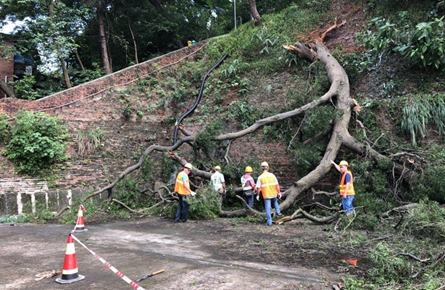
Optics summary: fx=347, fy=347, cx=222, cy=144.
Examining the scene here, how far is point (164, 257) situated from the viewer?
5109mm

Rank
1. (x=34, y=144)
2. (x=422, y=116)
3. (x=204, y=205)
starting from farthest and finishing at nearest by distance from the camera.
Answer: (x=34, y=144) < (x=422, y=116) < (x=204, y=205)

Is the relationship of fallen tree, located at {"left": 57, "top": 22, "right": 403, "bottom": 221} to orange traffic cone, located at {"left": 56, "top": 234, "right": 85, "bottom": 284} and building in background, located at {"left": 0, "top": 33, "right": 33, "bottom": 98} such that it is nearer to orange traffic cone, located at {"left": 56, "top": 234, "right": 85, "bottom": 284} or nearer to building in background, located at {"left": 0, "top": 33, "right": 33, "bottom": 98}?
orange traffic cone, located at {"left": 56, "top": 234, "right": 85, "bottom": 284}

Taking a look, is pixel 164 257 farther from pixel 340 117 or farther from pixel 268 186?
pixel 340 117

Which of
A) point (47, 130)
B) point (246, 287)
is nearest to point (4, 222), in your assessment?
point (47, 130)

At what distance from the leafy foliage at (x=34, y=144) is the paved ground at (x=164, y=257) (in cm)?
283

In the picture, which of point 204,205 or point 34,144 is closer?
point 204,205

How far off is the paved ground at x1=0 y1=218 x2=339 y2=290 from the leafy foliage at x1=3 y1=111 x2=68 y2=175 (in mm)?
2831

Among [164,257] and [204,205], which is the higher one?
[204,205]

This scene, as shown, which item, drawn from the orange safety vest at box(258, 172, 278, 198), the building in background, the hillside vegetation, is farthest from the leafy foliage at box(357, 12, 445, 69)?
the building in background

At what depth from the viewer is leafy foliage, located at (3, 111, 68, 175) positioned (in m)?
10.5

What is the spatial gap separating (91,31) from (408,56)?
14681 mm

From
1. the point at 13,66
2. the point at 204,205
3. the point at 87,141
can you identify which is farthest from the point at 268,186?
the point at 13,66

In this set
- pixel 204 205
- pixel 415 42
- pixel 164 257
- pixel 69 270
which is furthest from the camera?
pixel 415 42

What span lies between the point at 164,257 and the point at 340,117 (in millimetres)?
6597
